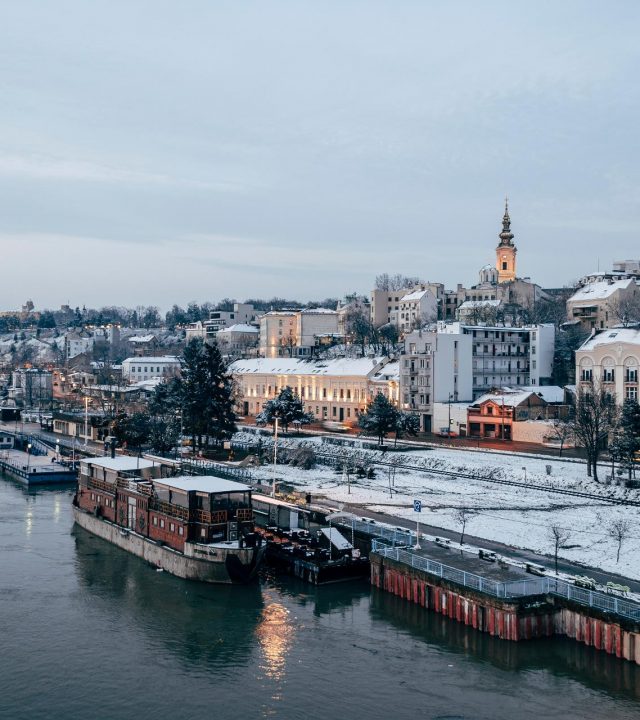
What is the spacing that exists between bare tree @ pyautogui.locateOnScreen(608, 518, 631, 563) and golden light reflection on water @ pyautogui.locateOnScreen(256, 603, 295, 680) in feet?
45.6

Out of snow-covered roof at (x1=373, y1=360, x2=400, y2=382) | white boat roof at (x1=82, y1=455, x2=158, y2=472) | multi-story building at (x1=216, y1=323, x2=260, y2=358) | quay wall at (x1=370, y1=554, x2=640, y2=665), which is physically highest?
multi-story building at (x1=216, y1=323, x2=260, y2=358)

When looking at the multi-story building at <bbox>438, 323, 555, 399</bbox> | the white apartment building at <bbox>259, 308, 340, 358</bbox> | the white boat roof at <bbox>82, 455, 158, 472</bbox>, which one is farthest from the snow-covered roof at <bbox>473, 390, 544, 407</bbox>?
the white apartment building at <bbox>259, 308, 340, 358</bbox>

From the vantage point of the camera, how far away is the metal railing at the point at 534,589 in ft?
88.3

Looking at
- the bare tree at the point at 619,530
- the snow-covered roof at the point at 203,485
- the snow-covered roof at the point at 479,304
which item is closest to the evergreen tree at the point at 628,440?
the bare tree at the point at 619,530

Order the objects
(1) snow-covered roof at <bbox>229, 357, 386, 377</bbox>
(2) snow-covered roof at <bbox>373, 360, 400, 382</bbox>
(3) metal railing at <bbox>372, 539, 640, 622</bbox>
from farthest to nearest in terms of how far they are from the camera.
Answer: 1. (1) snow-covered roof at <bbox>229, 357, 386, 377</bbox>
2. (2) snow-covered roof at <bbox>373, 360, 400, 382</bbox>
3. (3) metal railing at <bbox>372, 539, 640, 622</bbox>

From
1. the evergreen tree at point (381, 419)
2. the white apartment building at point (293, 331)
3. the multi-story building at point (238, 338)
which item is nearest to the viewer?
the evergreen tree at point (381, 419)

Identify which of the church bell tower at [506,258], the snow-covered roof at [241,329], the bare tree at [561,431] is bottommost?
the bare tree at [561,431]

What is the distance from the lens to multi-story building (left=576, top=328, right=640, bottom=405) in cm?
6931

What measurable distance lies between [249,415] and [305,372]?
10.6m

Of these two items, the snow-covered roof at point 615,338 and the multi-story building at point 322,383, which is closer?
the snow-covered roof at point 615,338

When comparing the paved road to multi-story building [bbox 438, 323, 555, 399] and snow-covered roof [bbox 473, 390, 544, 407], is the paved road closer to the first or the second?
snow-covered roof [bbox 473, 390, 544, 407]

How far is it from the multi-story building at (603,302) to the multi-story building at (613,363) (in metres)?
30.2

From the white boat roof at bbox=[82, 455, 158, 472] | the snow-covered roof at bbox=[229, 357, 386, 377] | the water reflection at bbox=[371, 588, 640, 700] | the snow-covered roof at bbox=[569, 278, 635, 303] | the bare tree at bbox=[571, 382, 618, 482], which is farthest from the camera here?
the snow-covered roof at bbox=[569, 278, 635, 303]

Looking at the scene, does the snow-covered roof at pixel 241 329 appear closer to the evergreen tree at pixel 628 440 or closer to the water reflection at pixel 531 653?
the evergreen tree at pixel 628 440
